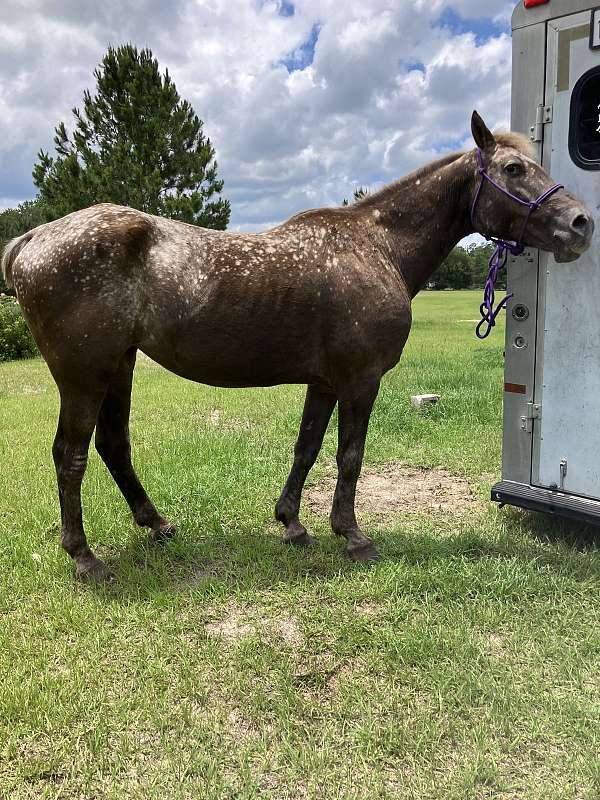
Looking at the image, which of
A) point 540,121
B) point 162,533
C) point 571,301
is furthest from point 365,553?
point 540,121

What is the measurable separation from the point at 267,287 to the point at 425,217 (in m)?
1.16

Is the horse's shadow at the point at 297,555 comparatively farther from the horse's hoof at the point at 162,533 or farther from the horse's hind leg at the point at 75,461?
the horse's hind leg at the point at 75,461

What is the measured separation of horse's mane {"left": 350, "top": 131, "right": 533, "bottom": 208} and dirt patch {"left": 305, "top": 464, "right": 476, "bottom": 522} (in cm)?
233

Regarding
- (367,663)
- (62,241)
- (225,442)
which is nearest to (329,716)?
(367,663)

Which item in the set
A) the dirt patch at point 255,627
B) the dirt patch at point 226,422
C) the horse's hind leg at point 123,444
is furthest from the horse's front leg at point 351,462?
the dirt patch at point 226,422

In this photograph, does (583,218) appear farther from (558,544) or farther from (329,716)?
(329,716)

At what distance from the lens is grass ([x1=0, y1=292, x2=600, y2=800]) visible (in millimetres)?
2102

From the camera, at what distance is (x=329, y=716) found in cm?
236

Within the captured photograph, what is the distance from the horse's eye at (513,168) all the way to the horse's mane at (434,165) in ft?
0.44

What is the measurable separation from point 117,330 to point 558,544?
3134 millimetres

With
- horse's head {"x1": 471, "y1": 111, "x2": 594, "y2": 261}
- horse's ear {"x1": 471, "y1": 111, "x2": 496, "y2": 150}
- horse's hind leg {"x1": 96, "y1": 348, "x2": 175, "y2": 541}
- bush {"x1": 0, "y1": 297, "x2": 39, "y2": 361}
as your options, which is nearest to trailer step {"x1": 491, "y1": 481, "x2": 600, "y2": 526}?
horse's head {"x1": 471, "y1": 111, "x2": 594, "y2": 261}

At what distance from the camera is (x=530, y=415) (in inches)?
158

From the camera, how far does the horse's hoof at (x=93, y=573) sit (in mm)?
3400

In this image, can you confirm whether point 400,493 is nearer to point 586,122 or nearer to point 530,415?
point 530,415
